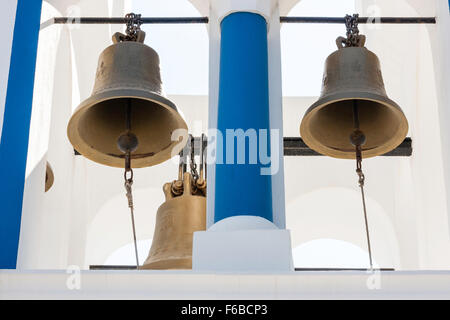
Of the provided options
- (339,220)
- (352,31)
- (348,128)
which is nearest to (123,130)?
(348,128)

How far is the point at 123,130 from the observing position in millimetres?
4367

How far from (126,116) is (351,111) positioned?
3.13 feet

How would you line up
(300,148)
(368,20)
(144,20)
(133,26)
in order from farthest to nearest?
(300,148) → (368,20) → (144,20) → (133,26)

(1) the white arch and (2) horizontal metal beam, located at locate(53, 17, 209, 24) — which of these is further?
(1) the white arch

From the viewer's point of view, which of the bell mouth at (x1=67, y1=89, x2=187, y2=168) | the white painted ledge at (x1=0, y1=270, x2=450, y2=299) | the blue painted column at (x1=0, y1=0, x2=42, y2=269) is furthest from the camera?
the bell mouth at (x1=67, y1=89, x2=187, y2=168)

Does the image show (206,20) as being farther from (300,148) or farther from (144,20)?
(300,148)

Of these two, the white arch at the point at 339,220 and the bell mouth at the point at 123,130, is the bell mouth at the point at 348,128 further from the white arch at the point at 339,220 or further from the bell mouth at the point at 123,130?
the white arch at the point at 339,220

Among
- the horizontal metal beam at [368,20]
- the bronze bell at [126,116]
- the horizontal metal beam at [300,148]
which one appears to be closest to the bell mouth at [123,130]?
the bronze bell at [126,116]

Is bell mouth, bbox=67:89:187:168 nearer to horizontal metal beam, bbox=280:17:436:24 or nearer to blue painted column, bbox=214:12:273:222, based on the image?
blue painted column, bbox=214:12:273:222

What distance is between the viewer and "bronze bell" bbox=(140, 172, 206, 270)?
4.21m

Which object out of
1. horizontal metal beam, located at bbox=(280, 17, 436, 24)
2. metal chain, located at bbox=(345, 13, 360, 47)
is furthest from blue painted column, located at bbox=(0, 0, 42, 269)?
metal chain, located at bbox=(345, 13, 360, 47)

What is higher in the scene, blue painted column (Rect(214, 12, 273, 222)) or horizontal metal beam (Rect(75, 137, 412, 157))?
horizontal metal beam (Rect(75, 137, 412, 157))

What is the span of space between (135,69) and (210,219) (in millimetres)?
688

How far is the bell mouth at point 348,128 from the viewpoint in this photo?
436cm
